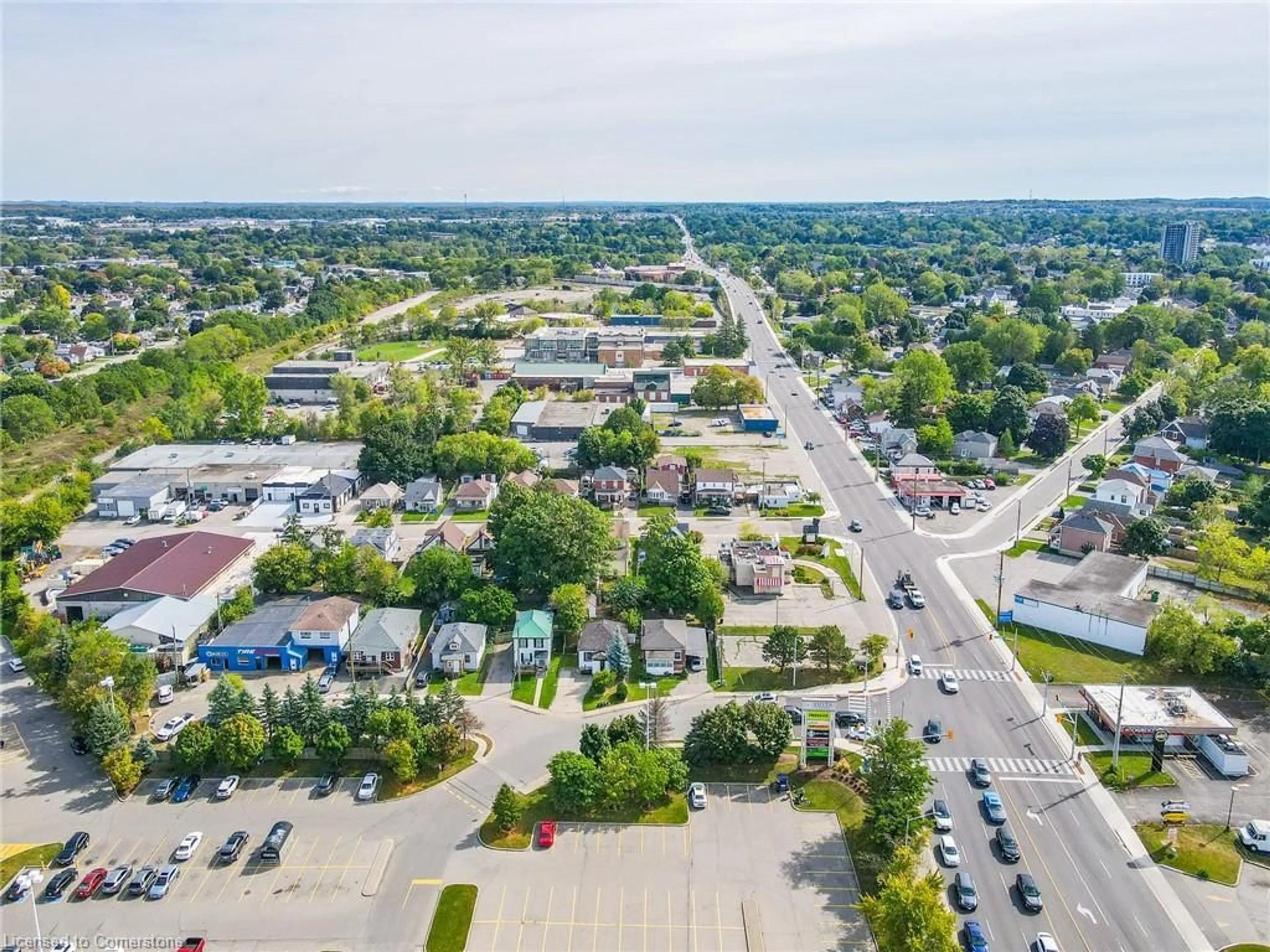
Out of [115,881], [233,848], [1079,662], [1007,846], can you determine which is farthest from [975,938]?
[115,881]

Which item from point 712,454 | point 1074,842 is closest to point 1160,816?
point 1074,842

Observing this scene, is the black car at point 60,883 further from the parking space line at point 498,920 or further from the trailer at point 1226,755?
the trailer at point 1226,755

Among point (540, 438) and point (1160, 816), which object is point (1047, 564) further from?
point (540, 438)

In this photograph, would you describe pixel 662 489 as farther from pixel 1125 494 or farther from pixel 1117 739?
pixel 1117 739

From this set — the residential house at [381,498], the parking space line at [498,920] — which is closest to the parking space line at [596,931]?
the parking space line at [498,920]

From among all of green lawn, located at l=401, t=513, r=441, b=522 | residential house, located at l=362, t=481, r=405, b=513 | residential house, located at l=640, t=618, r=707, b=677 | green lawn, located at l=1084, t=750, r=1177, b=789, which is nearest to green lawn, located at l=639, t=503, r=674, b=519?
green lawn, located at l=401, t=513, r=441, b=522

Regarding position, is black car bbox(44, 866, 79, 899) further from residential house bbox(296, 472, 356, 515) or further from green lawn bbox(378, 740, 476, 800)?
residential house bbox(296, 472, 356, 515)
